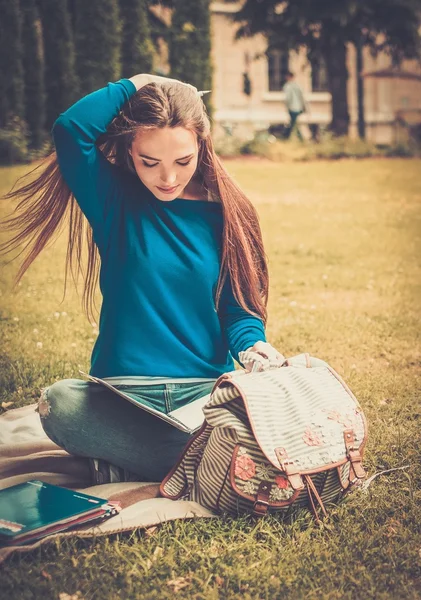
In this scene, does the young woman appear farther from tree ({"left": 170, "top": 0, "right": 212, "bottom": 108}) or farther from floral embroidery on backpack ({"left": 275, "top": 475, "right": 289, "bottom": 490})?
tree ({"left": 170, "top": 0, "right": 212, "bottom": 108})

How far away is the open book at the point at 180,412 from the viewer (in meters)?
2.69

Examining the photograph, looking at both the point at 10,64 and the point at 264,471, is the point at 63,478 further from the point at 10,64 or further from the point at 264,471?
the point at 10,64

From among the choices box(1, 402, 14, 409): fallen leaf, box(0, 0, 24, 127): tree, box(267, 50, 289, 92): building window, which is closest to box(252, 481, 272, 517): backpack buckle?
box(1, 402, 14, 409): fallen leaf

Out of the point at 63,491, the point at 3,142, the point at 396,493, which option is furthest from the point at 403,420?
the point at 3,142

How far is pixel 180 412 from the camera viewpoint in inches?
111

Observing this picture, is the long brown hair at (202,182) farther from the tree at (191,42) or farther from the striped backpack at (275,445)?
the tree at (191,42)

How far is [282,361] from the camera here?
285 cm

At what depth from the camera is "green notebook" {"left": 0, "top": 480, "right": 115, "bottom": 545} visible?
8.02 feet

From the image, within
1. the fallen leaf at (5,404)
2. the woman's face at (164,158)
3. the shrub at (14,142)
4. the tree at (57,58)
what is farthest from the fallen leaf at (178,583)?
the shrub at (14,142)

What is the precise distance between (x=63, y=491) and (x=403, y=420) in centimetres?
175

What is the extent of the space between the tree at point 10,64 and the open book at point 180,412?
20.0 feet

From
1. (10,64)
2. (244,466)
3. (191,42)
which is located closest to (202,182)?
(244,466)

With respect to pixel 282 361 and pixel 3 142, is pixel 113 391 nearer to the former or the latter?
A: pixel 282 361

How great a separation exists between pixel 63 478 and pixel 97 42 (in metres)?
7.70
